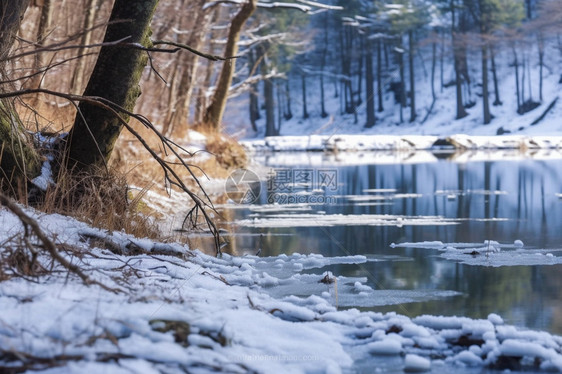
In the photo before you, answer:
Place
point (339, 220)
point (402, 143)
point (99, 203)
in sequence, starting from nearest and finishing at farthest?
point (99, 203) → point (339, 220) → point (402, 143)

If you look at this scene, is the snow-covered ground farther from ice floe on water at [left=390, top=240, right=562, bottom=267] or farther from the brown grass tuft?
the brown grass tuft

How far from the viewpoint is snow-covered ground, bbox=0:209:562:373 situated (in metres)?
3.29

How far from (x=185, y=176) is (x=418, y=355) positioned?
431 inches

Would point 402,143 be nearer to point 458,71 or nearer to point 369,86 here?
point 458,71

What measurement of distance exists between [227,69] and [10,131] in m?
14.9

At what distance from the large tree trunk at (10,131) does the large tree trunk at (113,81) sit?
16.3 inches

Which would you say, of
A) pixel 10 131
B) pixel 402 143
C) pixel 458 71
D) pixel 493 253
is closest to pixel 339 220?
pixel 493 253

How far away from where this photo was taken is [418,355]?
3855 mm

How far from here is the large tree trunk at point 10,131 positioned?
21.1 ft

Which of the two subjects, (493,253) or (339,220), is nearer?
(493,253)

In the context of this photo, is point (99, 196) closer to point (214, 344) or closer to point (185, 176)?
point (214, 344)

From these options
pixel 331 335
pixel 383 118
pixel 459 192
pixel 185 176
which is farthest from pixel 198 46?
pixel 383 118

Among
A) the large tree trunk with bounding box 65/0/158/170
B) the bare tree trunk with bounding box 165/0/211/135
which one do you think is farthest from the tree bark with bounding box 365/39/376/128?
the large tree trunk with bounding box 65/0/158/170

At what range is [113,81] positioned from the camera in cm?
703
